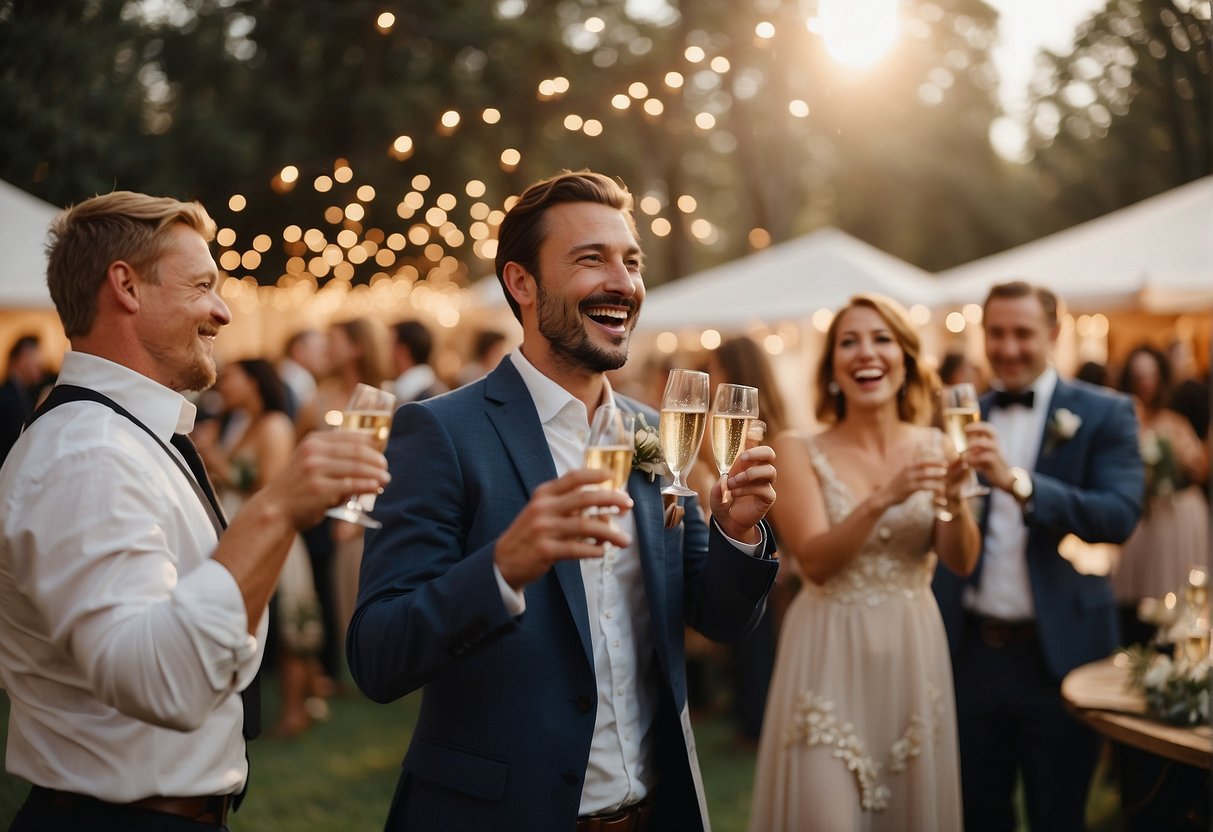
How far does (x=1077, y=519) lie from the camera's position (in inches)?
137

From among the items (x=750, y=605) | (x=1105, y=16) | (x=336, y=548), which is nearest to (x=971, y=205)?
(x=1105, y=16)

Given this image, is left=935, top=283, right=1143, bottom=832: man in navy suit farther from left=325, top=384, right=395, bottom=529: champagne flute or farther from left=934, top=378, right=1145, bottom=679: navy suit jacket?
left=325, top=384, right=395, bottom=529: champagne flute

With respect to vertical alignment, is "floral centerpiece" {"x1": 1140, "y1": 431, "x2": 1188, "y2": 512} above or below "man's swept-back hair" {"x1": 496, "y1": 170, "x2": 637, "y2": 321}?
below

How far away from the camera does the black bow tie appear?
3.89 meters

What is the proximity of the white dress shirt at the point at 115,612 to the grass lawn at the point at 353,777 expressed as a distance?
94.3 inches

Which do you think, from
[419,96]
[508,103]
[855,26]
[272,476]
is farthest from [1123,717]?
[419,96]

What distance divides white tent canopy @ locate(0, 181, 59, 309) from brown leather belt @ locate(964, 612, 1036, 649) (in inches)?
227

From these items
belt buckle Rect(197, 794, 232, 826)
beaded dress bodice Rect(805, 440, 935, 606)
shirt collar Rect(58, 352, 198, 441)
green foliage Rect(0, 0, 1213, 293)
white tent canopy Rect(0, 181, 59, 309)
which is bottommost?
belt buckle Rect(197, 794, 232, 826)

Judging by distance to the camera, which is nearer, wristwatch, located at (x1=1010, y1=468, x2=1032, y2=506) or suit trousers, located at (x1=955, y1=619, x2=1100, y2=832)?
wristwatch, located at (x1=1010, y1=468, x2=1032, y2=506)

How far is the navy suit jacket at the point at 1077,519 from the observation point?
11.5ft

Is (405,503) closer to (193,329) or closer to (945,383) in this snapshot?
(193,329)

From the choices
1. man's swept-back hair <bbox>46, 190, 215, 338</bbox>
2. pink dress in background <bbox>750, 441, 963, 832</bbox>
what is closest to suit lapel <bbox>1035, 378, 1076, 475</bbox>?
pink dress in background <bbox>750, 441, 963, 832</bbox>

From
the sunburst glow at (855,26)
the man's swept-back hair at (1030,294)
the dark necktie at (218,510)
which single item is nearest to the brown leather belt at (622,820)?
the dark necktie at (218,510)

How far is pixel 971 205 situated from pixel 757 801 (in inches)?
975
